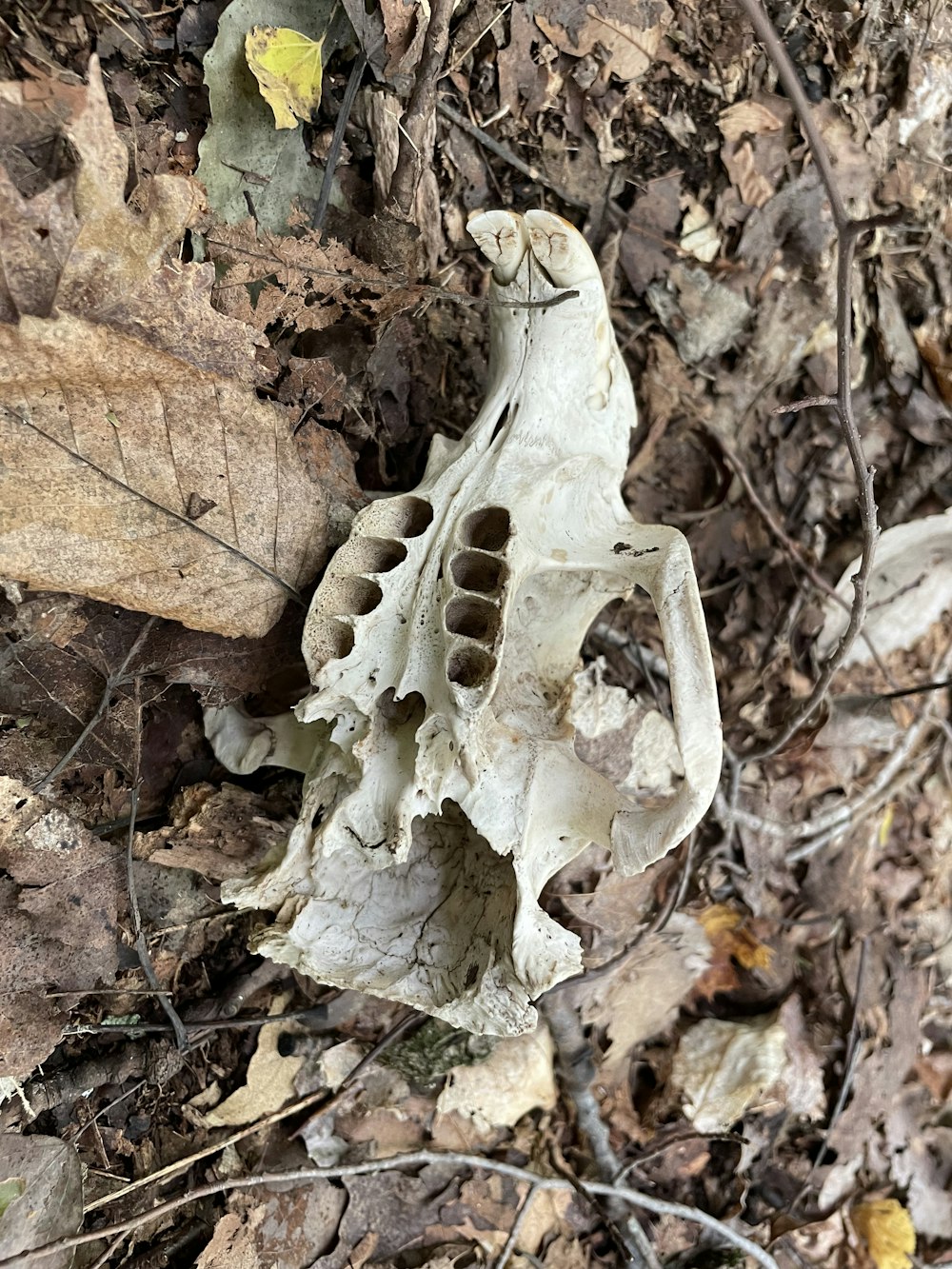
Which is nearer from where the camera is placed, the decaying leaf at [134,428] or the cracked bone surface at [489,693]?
the decaying leaf at [134,428]

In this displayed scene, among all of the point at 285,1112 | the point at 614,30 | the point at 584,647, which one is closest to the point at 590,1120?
the point at 285,1112

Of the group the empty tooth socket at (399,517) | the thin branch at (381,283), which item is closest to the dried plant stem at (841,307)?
the thin branch at (381,283)

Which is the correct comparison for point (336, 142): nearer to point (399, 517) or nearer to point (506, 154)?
point (506, 154)

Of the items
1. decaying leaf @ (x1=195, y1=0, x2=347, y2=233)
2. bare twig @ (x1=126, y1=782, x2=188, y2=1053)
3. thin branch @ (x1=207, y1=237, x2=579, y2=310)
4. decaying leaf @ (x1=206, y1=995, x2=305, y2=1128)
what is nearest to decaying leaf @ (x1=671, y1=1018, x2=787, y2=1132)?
decaying leaf @ (x1=206, y1=995, x2=305, y2=1128)

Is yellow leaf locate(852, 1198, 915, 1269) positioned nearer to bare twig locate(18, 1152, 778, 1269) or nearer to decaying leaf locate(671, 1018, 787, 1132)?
bare twig locate(18, 1152, 778, 1269)

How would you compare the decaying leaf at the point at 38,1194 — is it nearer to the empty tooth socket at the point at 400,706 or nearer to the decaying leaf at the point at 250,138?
the empty tooth socket at the point at 400,706
